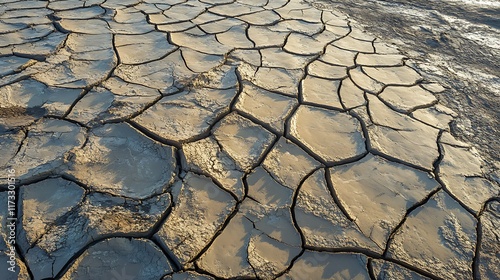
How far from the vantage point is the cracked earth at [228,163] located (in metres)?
1.28

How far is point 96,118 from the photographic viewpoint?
1.77 m

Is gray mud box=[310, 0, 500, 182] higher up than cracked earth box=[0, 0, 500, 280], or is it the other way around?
gray mud box=[310, 0, 500, 182]

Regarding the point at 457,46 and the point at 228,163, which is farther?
the point at 457,46

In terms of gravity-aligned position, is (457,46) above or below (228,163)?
above

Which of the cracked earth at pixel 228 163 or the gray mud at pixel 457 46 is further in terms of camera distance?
the gray mud at pixel 457 46

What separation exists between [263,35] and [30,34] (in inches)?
64.6

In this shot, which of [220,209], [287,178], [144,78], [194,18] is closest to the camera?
[220,209]

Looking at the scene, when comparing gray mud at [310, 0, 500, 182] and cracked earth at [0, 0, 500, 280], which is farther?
gray mud at [310, 0, 500, 182]

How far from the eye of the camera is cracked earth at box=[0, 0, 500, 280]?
1278 mm

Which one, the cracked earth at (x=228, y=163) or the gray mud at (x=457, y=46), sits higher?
the gray mud at (x=457, y=46)

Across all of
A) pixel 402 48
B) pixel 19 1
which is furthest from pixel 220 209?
pixel 19 1

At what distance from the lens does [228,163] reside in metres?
1.62

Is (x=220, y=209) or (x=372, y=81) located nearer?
(x=220, y=209)

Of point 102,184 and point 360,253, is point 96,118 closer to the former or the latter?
point 102,184
